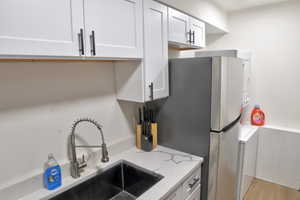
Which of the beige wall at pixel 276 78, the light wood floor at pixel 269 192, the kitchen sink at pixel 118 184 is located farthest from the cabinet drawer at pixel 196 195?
the beige wall at pixel 276 78

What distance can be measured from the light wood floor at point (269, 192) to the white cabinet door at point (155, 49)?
1.94 meters

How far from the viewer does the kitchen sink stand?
1342 millimetres

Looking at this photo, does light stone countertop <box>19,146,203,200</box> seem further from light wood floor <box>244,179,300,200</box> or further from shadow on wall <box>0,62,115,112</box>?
light wood floor <box>244,179,300,200</box>

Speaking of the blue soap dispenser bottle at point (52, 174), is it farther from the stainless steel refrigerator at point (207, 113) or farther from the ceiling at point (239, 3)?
the ceiling at point (239, 3)

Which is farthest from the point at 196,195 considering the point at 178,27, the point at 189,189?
the point at 178,27

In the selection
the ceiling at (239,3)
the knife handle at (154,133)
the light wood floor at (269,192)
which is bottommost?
the light wood floor at (269,192)

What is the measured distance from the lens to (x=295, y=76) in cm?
247

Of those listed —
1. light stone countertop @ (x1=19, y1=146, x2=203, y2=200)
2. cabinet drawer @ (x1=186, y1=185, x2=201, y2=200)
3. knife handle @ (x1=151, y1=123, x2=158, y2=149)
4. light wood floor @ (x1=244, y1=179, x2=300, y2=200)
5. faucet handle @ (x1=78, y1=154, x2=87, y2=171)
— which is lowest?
light wood floor @ (x1=244, y1=179, x2=300, y2=200)

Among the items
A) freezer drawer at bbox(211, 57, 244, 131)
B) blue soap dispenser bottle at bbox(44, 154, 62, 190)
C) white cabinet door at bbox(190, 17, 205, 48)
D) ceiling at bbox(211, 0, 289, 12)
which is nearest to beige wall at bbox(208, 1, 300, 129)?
ceiling at bbox(211, 0, 289, 12)

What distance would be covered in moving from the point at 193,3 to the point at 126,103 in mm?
1260

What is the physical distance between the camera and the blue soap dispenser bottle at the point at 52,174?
1.18m

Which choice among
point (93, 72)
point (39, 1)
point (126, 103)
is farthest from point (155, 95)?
point (39, 1)

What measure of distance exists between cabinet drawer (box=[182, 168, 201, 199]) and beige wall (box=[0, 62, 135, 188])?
0.76 m

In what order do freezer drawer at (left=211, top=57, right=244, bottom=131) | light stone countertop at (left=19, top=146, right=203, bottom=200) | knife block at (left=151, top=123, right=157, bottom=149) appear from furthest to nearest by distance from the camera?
knife block at (left=151, top=123, right=157, bottom=149) < freezer drawer at (left=211, top=57, right=244, bottom=131) < light stone countertop at (left=19, top=146, right=203, bottom=200)
